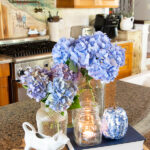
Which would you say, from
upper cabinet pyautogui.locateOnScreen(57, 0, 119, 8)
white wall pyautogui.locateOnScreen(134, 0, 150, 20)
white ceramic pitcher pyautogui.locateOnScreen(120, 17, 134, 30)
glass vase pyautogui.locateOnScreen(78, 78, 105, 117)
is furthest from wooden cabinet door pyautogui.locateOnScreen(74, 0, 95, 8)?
white wall pyautogui.locateOnScreen(134, 0, 150, 20)

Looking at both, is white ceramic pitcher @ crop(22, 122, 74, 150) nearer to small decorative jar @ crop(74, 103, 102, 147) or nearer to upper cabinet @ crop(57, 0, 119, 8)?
small decorative jar @ crop(74, 103, 102, 147)

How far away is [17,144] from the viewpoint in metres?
1.05

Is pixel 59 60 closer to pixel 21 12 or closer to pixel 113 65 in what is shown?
pixel 113 65

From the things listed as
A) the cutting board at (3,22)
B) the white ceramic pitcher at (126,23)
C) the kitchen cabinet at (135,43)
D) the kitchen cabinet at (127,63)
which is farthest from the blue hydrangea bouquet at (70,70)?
the white ceramic pitcher at (126,23)

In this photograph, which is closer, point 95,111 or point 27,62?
point 95,111

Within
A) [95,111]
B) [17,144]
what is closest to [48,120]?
[95,111]

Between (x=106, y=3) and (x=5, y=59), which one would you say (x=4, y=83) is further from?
(x=106, y=3)

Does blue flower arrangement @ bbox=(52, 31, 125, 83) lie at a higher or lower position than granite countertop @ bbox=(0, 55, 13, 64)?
higher

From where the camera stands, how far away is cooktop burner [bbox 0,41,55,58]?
9.09 ft

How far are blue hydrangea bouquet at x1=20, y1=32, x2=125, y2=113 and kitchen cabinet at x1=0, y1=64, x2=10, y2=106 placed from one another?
194cm

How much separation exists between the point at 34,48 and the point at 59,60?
2.24 m

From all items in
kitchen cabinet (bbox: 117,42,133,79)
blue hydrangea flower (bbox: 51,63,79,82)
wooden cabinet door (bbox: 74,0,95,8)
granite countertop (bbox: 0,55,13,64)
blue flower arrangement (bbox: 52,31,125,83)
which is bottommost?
kitchen cabinet (bbox: 117,42,133,79)

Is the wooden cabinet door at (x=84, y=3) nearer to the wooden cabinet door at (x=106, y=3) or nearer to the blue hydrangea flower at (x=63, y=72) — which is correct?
the wooden cabinet door at (x=106, y=3)

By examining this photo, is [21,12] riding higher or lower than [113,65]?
higher
